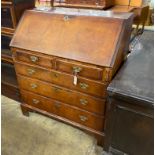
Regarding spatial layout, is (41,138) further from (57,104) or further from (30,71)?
(30,71)

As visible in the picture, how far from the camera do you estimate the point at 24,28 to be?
1.53 meters

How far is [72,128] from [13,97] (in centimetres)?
Answer: 87

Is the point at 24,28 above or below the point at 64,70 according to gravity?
above

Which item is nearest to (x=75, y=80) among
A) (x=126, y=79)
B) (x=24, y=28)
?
(x=126, y=79)

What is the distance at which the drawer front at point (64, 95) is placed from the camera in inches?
55.1

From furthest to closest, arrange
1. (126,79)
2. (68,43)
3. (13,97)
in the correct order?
(13,97)
(68,43)
(126,79)

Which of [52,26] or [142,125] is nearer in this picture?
[142,125]

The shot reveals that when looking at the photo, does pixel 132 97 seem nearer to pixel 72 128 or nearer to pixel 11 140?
pixel 72 128

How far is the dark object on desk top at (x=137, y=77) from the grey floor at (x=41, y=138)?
765 millimetres

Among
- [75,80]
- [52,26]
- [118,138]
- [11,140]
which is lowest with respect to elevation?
[11,140]

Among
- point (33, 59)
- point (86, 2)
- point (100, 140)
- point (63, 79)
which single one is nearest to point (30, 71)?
point (33, 59)

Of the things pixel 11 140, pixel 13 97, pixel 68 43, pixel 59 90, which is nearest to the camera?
pixel 68 43

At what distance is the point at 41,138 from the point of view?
A: 5.64 feet

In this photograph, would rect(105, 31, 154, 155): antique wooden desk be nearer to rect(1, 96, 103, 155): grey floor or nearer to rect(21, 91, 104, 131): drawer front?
rect(21, 91, 104, 131): drawer front
